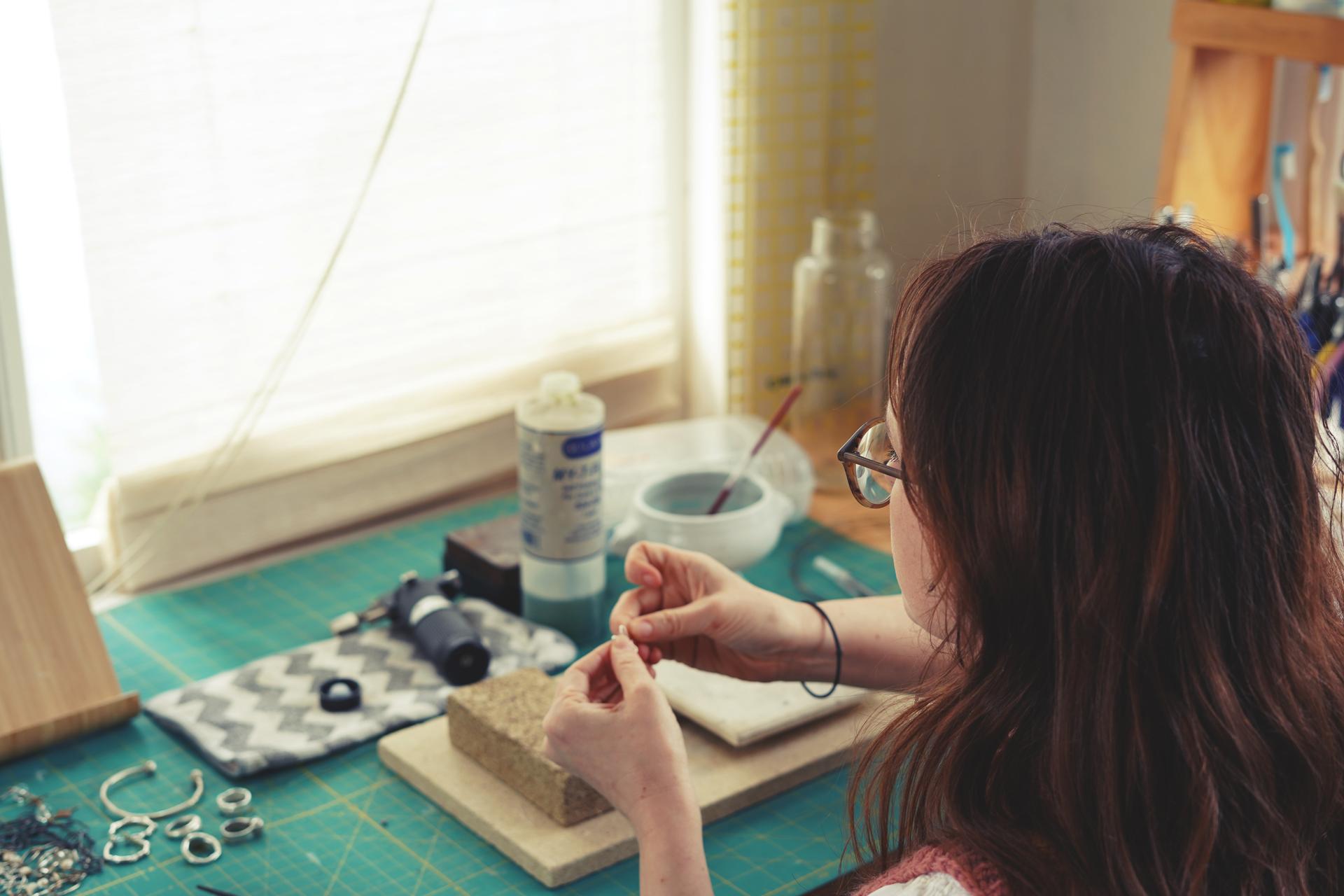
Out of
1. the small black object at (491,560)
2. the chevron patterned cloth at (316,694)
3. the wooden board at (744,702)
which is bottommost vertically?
the chevron patterned cloth at (316,694)

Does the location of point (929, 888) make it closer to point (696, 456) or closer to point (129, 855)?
point (129, 855)

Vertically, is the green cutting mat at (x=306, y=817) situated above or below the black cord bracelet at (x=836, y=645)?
below

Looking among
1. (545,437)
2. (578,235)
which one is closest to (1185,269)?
(545,437)

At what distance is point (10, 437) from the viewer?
51.0 inches

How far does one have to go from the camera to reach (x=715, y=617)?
41.0 inches

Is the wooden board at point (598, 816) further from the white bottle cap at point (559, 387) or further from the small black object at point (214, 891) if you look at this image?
the white bottle cap at point (559, 387)

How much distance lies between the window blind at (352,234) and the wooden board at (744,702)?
20.8 inches

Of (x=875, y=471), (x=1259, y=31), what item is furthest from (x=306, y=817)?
(x=1259, y=31)

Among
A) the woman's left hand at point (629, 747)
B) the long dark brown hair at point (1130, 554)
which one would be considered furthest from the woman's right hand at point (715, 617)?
the long dark brown hair at point (1130, 554)

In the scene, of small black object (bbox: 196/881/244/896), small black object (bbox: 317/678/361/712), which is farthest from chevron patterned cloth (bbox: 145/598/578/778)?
small black object (bbox: 196/881/244/896)

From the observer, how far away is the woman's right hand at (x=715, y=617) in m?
1.04

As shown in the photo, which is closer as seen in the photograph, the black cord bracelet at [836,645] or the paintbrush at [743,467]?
the black cord bracelet at [836,645]

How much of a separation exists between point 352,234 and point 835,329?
0.57 meters

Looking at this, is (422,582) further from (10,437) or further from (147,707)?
(10,437)
